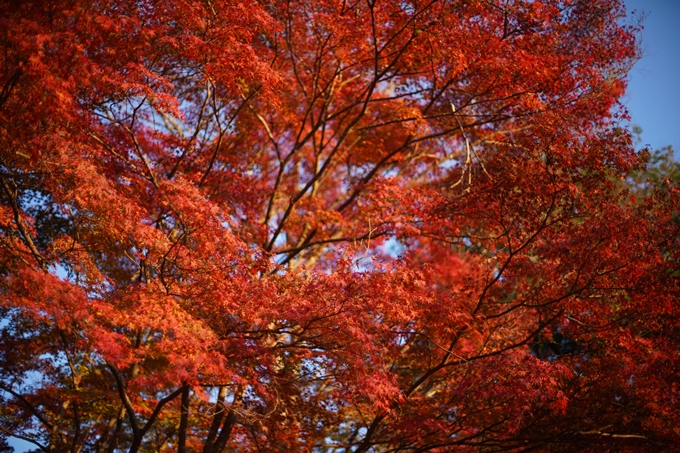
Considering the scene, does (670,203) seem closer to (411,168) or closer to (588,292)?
(588,292)

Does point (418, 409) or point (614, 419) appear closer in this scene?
point (614, 419)

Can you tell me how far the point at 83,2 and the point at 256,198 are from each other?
5445 mm

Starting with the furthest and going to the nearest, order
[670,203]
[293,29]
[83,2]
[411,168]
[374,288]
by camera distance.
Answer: [411,168] → [293,29] → [670,203] → [374,288] → [83,2]

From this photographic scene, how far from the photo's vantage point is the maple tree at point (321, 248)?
6.53 meters

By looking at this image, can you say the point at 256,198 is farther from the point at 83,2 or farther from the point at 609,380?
the point at 609,380

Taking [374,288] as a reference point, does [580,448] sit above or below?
below

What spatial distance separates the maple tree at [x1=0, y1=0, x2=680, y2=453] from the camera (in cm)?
653

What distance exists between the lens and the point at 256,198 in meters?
11.4

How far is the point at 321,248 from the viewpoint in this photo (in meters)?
11.6

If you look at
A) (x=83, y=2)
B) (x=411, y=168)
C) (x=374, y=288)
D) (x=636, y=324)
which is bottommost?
(x=636, y=324)

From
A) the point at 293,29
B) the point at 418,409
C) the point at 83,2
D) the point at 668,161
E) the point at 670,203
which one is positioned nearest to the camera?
the point at 83,2

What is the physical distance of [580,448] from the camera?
8.34 m

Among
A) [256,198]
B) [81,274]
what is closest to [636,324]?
[256,198]

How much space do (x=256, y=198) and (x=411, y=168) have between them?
14.1 feet
